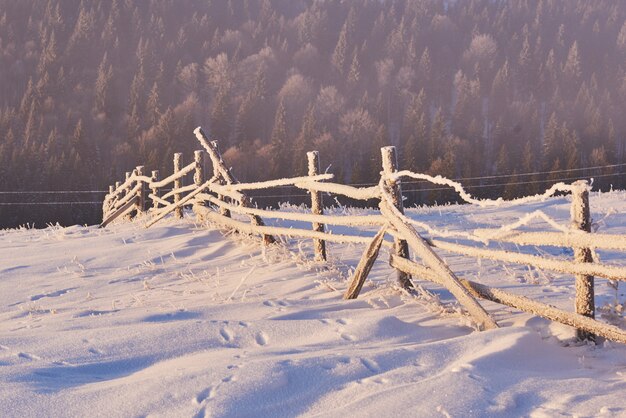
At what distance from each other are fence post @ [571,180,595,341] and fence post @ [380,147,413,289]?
1411 mm

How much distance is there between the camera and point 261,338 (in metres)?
4.12

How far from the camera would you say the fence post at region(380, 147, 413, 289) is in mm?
5051

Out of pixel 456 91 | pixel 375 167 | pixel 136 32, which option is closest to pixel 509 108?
pixel 456 91

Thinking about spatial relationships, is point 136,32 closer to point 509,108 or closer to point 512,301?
point 509,108

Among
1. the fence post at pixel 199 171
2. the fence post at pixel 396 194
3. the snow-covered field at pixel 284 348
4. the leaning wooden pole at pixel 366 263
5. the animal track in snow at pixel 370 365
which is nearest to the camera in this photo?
the snow-covered field at pixel 284 348

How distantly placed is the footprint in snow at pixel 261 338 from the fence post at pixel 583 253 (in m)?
1.91

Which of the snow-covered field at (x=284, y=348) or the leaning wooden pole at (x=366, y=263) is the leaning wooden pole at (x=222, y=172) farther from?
the leaning wooden pole at (x=366, y=263)

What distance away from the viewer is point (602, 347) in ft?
12.8

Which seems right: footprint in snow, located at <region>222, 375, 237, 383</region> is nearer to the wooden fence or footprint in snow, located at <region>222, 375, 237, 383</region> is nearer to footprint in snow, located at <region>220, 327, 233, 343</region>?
footprint in snow, located at <region>220, 327, 233, 343</region>

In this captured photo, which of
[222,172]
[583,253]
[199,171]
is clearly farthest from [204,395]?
[199,171]

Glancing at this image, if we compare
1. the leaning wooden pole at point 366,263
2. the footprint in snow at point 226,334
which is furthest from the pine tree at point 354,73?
the footprint in snow at point 226,334

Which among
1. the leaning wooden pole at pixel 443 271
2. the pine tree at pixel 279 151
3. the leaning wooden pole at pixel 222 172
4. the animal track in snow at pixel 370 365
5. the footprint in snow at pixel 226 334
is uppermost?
the pine tree at pixel 279 151

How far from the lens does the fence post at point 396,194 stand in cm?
505

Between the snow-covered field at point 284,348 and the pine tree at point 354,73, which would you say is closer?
the snow-covered field at point 284,348
